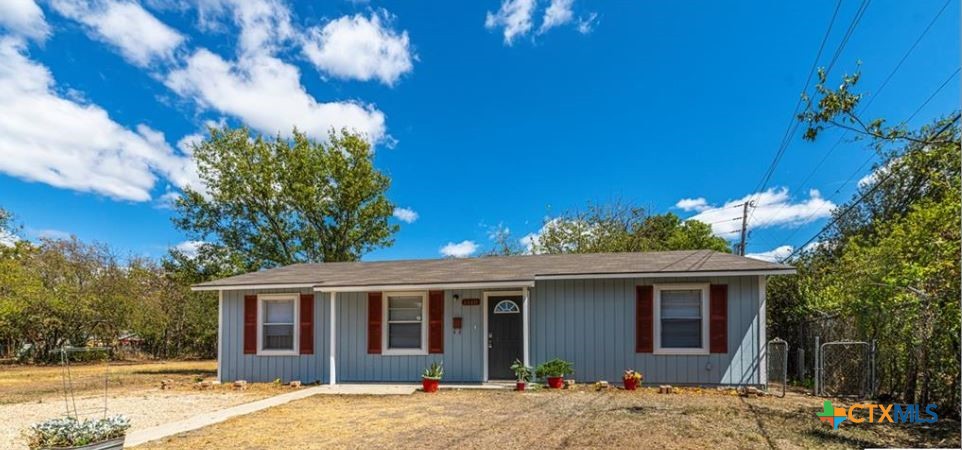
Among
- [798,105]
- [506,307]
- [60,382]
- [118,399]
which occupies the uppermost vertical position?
[798,105]

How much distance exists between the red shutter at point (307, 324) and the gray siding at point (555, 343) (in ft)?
0.36

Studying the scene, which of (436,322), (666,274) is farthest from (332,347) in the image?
(666,274)

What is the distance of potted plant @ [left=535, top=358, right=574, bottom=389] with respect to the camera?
1014 centimetres

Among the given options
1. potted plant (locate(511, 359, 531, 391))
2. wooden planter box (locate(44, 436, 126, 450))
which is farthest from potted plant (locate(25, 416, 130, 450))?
potted plant (locate(511, 359, 531, 391))

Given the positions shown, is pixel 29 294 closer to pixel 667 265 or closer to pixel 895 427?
pixel 667 265

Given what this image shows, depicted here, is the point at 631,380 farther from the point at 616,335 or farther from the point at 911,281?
the point at 911,281

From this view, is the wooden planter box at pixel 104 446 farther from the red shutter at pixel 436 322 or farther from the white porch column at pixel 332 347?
the red shutter at pixel 436 322

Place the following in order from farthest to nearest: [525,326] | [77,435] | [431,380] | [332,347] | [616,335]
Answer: [332,347]
[616,335]
[525,326]
[431,380]
[77,435]

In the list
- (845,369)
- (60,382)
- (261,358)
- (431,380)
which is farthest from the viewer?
(60,382)

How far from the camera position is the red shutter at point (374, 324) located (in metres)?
11.4

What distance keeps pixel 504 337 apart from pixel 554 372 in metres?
1.36

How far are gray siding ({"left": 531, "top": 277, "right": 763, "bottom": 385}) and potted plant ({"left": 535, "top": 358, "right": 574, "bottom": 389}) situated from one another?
1.93 feet

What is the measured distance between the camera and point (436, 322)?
11266 millimetres

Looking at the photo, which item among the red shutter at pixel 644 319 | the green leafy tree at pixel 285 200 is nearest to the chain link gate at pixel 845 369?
the red shutter at pixel 644 319
